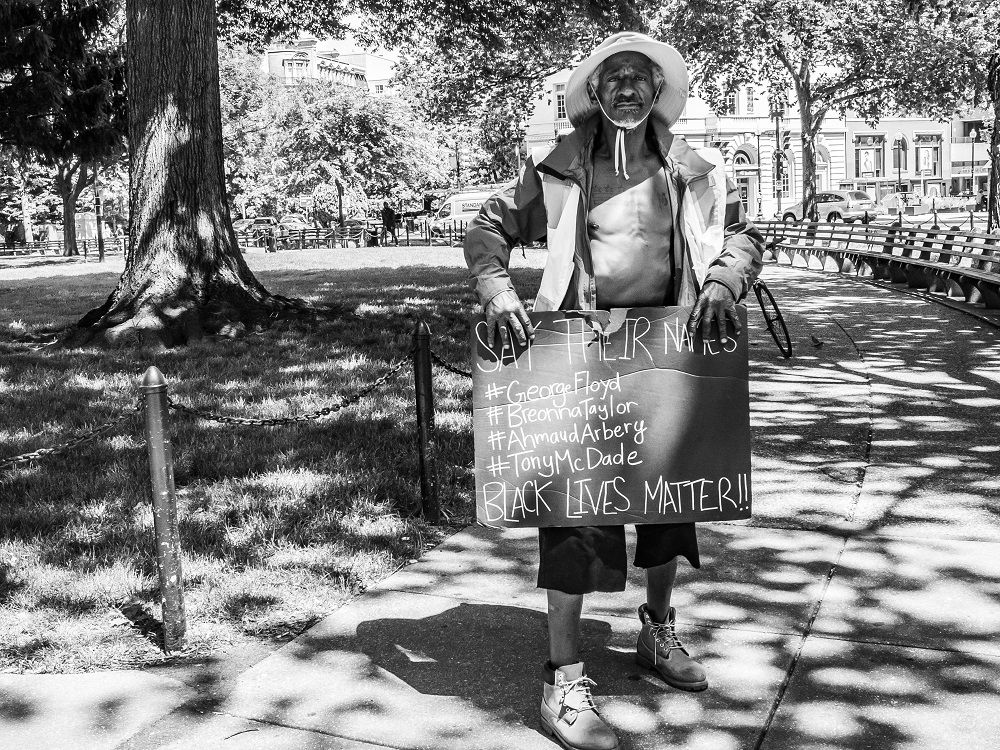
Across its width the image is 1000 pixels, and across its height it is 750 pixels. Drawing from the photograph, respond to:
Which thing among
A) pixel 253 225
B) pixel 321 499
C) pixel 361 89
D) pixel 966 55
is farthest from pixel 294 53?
pixel 321 499

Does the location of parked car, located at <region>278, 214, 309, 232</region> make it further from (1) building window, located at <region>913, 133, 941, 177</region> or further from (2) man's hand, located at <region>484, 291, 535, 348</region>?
(2) man's hand, located at <region>484, 291, 535, 348</region>

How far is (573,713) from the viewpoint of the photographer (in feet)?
11.1

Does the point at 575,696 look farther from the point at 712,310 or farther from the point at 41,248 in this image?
the point at 41,248

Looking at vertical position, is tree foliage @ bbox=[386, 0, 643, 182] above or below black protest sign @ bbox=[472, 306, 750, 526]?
above

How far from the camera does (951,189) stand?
7794cm

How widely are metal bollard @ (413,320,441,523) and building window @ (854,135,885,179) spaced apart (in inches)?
2769

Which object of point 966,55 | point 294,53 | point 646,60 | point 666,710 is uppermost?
point 294,53

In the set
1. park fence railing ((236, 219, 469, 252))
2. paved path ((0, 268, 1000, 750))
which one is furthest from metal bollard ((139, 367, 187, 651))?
park fence railing ((236, 219, 469, 252))

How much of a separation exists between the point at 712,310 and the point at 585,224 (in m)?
0.50

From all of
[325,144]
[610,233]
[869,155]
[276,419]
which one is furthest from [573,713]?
[869,155]

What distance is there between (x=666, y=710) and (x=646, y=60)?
216cm

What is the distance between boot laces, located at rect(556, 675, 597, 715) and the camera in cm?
341

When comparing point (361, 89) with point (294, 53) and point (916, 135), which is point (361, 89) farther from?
point (294, 53)

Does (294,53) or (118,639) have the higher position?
(294,53)
